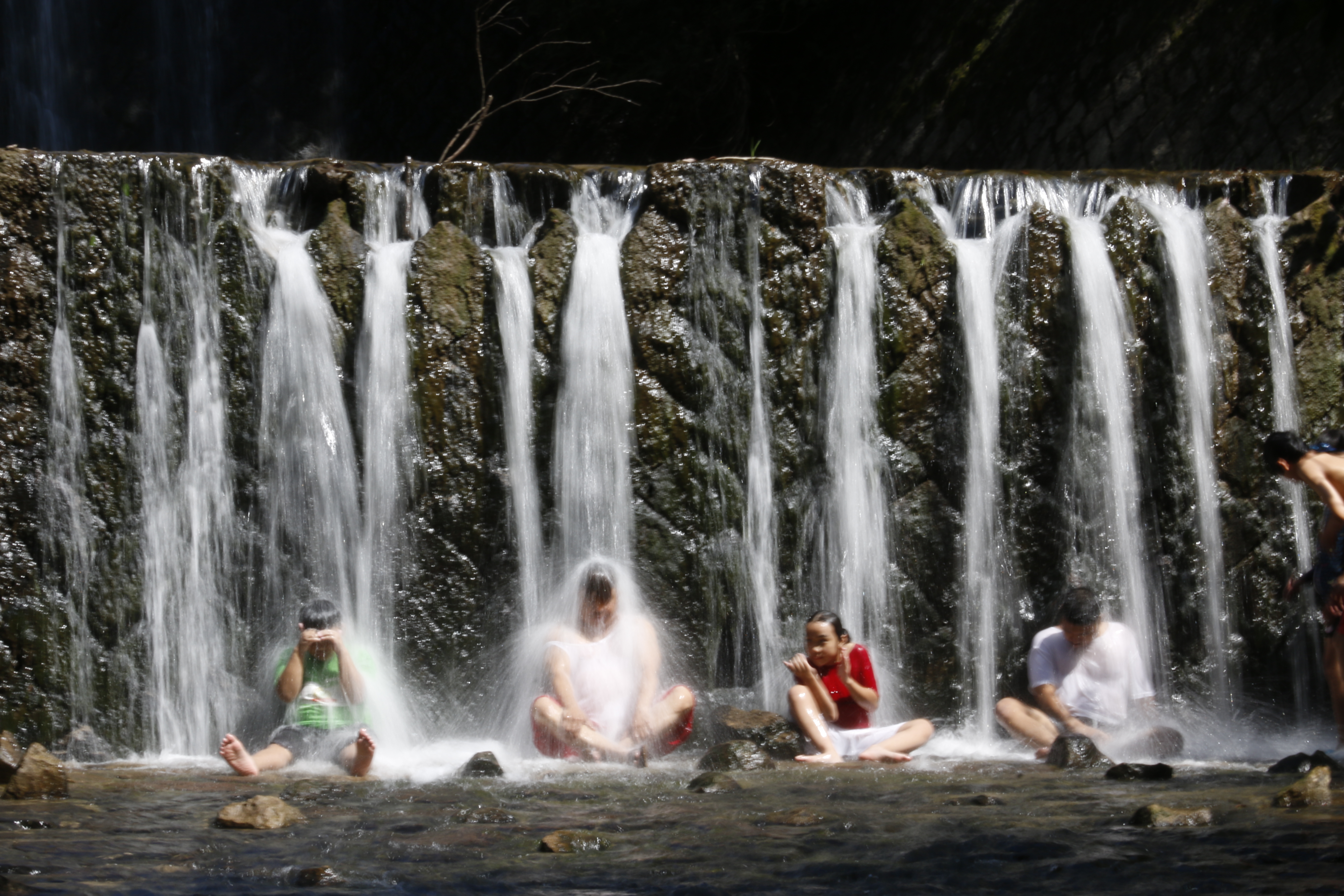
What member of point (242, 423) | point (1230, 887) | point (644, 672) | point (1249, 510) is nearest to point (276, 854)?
point (1230, 887)

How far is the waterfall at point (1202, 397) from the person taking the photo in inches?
287

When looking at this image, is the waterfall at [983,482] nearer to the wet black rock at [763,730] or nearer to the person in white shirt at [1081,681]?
the person in white shirt at [1081,681]

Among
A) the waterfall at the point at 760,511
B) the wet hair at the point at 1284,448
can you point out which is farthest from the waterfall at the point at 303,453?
the wet hair at the point at 1284,448

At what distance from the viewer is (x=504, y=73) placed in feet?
44.7

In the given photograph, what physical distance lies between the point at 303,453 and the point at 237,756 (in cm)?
195

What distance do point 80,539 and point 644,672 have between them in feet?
9.32

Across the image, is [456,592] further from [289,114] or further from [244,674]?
[289,114]

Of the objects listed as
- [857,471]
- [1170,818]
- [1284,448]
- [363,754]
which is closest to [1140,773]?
[1170,818]

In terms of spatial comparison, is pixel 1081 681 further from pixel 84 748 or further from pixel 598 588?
pixel 84 748


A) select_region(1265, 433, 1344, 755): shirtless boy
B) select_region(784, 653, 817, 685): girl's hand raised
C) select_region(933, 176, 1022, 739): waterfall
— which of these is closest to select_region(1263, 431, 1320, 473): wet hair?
select_region(1265, 433, 1344, 755): shirtless boy

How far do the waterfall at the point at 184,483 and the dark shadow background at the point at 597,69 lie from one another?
219 inches

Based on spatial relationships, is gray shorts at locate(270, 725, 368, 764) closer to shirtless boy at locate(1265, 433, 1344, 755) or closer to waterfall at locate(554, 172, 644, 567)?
waterfall at locate(554, 172, 644, 567)

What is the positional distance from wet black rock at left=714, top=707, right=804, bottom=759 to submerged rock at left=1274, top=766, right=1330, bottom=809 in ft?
7.82

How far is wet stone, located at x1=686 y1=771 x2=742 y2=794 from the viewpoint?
4906mm
